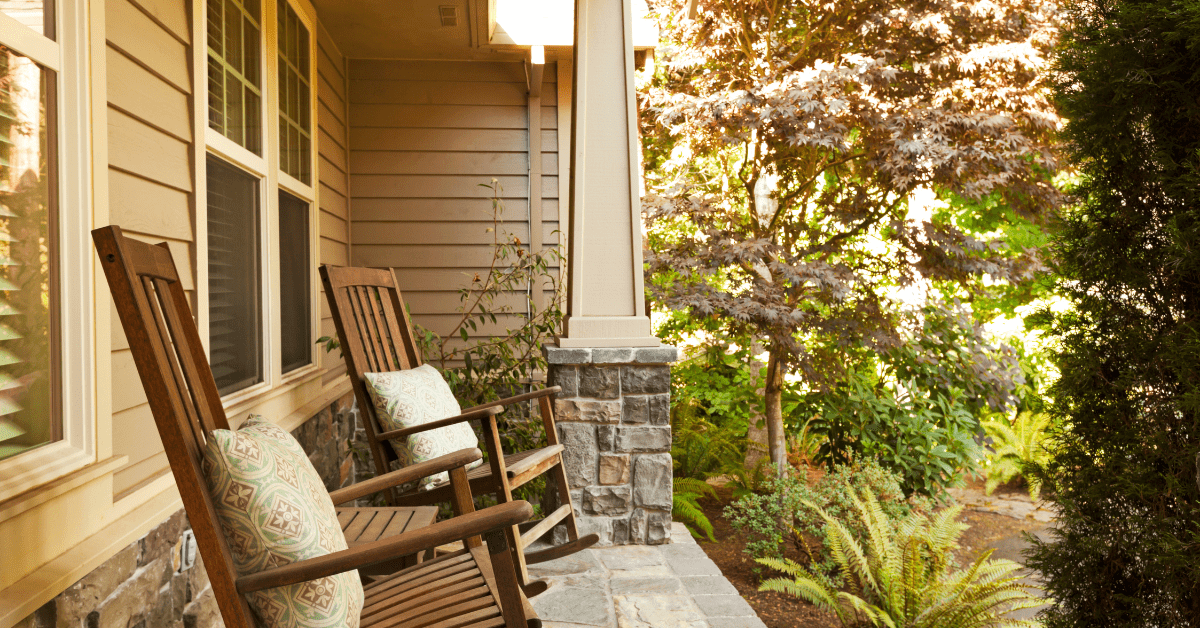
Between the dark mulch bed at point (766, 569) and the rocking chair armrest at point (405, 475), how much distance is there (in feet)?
5.81

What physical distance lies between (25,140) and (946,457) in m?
4.13

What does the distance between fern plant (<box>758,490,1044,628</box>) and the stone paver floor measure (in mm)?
426

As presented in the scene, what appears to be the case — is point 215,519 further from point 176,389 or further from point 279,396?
point 279,396

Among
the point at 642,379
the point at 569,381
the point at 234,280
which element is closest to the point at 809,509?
the point at 642,379

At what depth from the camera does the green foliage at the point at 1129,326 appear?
1.63 m

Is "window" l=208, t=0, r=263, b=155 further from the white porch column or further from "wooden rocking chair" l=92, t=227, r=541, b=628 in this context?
the white porch column

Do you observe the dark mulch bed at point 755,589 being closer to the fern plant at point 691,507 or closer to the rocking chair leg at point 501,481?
the fern plant at point 691,507

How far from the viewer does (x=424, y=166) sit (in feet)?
14.4

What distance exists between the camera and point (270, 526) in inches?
47.2

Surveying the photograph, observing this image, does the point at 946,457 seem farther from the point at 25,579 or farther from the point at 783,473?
the point at 25,579

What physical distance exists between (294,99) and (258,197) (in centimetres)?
72

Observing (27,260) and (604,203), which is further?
(604,203)

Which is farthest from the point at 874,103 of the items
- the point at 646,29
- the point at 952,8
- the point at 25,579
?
the point at 25,579

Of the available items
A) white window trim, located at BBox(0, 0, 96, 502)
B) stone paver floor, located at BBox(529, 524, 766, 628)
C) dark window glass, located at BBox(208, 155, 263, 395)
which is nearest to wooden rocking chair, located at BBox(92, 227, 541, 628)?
white window trim, located at BBox(0, 0, 96, 502)
